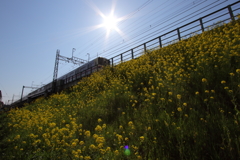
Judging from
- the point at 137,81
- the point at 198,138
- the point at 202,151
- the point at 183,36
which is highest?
the point at 183,36

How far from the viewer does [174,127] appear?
7.73 ft

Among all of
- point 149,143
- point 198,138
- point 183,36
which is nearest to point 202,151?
point 198,138

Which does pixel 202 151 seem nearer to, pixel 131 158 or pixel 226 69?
pixel 131 158

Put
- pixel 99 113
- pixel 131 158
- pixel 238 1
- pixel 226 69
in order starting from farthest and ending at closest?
1. pixel 238 1
2. pixel 99 113
3. pixel 226 69
4. pixel 131 158

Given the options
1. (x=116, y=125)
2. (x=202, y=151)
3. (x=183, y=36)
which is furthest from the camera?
(x=183, y=36)

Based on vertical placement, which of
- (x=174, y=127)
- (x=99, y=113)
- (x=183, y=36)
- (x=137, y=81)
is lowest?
(x=174, y=127)

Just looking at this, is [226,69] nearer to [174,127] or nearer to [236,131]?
[236,131]

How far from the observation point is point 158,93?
13.3 feet

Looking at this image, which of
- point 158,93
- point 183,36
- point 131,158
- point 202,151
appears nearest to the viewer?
point 202,151

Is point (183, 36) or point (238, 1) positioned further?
point (183, 36)

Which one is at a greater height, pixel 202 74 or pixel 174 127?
pixel 202 74

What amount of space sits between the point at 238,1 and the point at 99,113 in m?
10.0

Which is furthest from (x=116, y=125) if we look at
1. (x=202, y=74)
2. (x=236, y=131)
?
(x=202, y=74)

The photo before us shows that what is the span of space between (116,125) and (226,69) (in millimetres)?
3418
